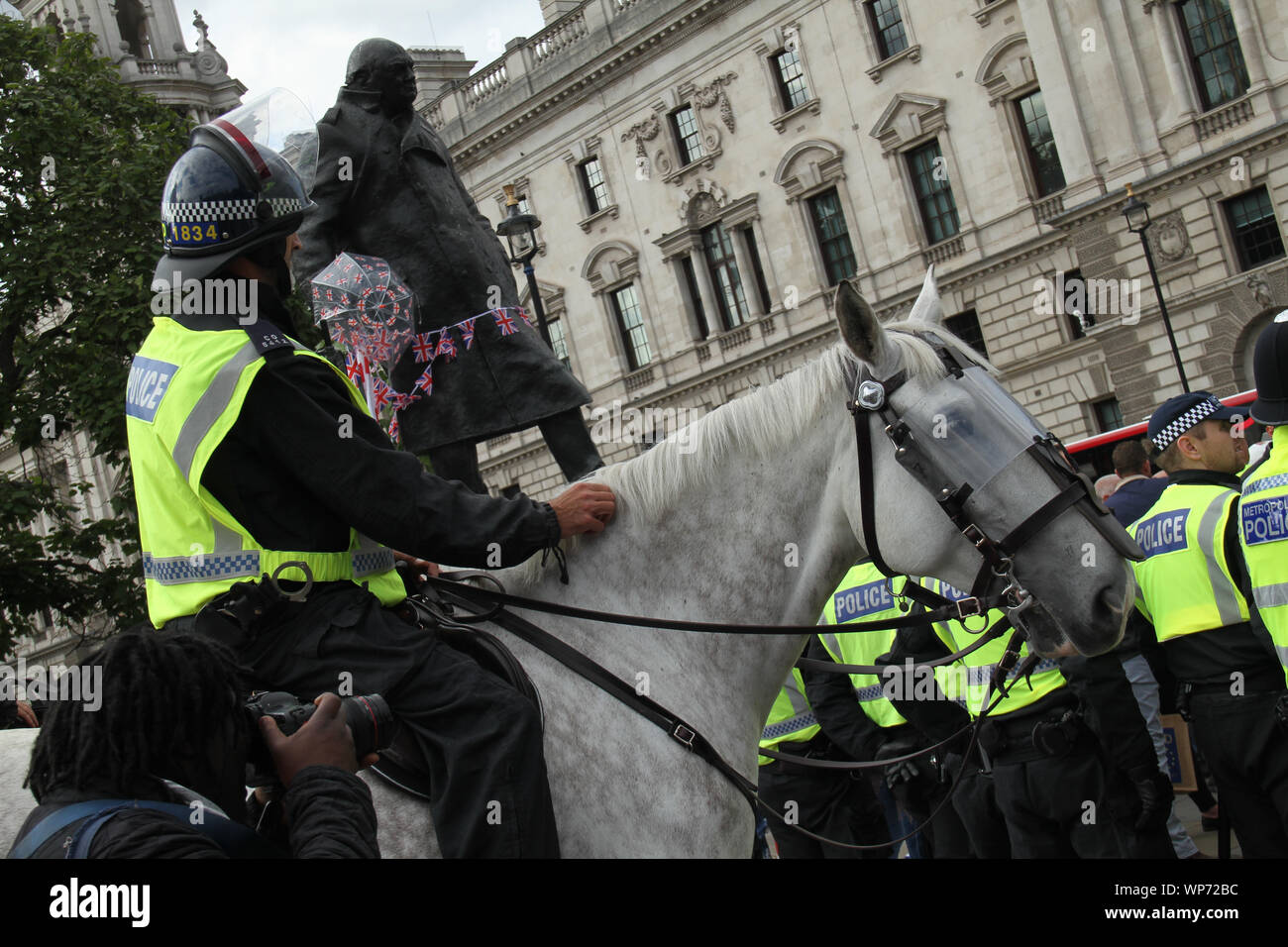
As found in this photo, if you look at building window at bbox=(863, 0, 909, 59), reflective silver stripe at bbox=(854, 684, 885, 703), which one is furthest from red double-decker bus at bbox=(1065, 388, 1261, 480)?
building window at bbox=(863, 0, 909, 59)

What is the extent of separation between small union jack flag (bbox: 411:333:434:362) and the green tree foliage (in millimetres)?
12992

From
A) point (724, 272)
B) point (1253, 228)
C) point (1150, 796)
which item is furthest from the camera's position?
point (724, 272)

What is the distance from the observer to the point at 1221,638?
560cm

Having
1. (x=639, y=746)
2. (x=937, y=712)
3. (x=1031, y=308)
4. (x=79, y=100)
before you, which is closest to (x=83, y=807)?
(x=639, y=746)

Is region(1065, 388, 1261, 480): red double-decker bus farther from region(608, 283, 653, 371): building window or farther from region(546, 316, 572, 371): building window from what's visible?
region(546, 316, 572, 371): building window

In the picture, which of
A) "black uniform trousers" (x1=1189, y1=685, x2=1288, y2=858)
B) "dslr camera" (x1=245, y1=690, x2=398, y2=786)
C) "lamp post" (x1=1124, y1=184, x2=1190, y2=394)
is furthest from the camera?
"lamp post" (x1=1124, y1=184, x2=1190, y2=394)

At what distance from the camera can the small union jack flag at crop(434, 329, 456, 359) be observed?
15.6 feet

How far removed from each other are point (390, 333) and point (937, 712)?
3355 mm

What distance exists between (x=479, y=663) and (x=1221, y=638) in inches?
147

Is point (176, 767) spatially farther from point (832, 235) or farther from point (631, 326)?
point (631, 326)

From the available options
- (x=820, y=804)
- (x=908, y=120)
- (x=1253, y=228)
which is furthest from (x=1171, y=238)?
(x=820, y=804)

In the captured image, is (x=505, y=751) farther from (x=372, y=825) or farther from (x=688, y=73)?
(x=688, y=73)

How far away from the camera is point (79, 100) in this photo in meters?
20.0

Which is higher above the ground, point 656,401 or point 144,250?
point 144,250
